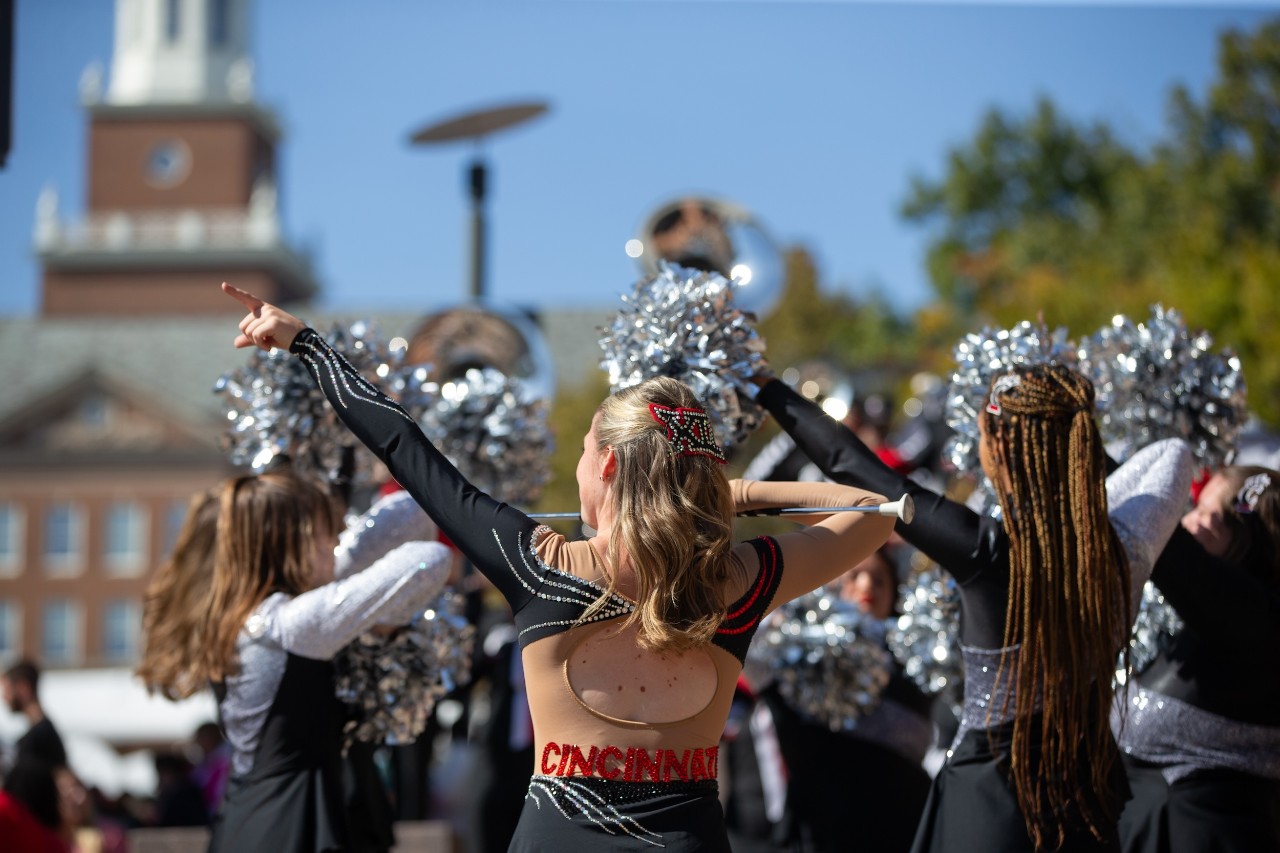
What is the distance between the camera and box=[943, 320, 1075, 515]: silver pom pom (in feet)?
12.2

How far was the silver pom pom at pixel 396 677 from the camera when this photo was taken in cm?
360

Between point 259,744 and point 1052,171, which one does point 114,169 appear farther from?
point 259,744

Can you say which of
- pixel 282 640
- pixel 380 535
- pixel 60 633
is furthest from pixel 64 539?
pixel 282 640

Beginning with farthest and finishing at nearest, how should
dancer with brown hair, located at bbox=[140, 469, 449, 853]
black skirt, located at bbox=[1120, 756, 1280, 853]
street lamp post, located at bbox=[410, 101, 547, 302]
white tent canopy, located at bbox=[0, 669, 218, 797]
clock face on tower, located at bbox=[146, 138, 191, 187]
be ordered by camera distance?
clock face on tower, located at bbox=[146, 138, 191, 187] → white tent canopy, located at bbox=[0, 669, 218, 797] → street lamp post, located at bbox=[410, 101, 547, 302] → black skirt, located at bbox=[1120, 756, 1280, 853] → dancer with brown hair, located at bbox=[140, 469, 449, 853]

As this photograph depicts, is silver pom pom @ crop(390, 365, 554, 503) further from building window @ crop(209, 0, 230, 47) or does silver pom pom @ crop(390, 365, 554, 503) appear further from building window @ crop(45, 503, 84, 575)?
A: building window @ crop(209, 0, 230, 47)

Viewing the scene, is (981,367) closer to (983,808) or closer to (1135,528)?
(1135,528)

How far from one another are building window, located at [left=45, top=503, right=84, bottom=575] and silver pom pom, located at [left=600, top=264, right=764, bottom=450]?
163 ft

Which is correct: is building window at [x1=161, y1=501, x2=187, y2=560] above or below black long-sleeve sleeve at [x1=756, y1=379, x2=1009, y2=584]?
below

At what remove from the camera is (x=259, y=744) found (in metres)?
3.47

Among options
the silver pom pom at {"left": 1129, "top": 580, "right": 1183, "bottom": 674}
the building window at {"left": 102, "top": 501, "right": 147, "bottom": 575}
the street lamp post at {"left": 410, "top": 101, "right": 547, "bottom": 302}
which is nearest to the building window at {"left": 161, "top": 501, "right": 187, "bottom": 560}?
the building window at {"left": 102, "top": 501, "right": 147, "bottom": 575}

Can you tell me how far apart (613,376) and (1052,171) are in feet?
128

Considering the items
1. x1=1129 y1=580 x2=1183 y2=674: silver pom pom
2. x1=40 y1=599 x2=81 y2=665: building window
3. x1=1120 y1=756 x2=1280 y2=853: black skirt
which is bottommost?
x1=40 y1=599 x2=81 y2=665: building window

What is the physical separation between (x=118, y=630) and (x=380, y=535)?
4959 cm

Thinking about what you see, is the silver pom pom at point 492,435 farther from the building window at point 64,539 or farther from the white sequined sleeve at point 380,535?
the building window at point 64,539
